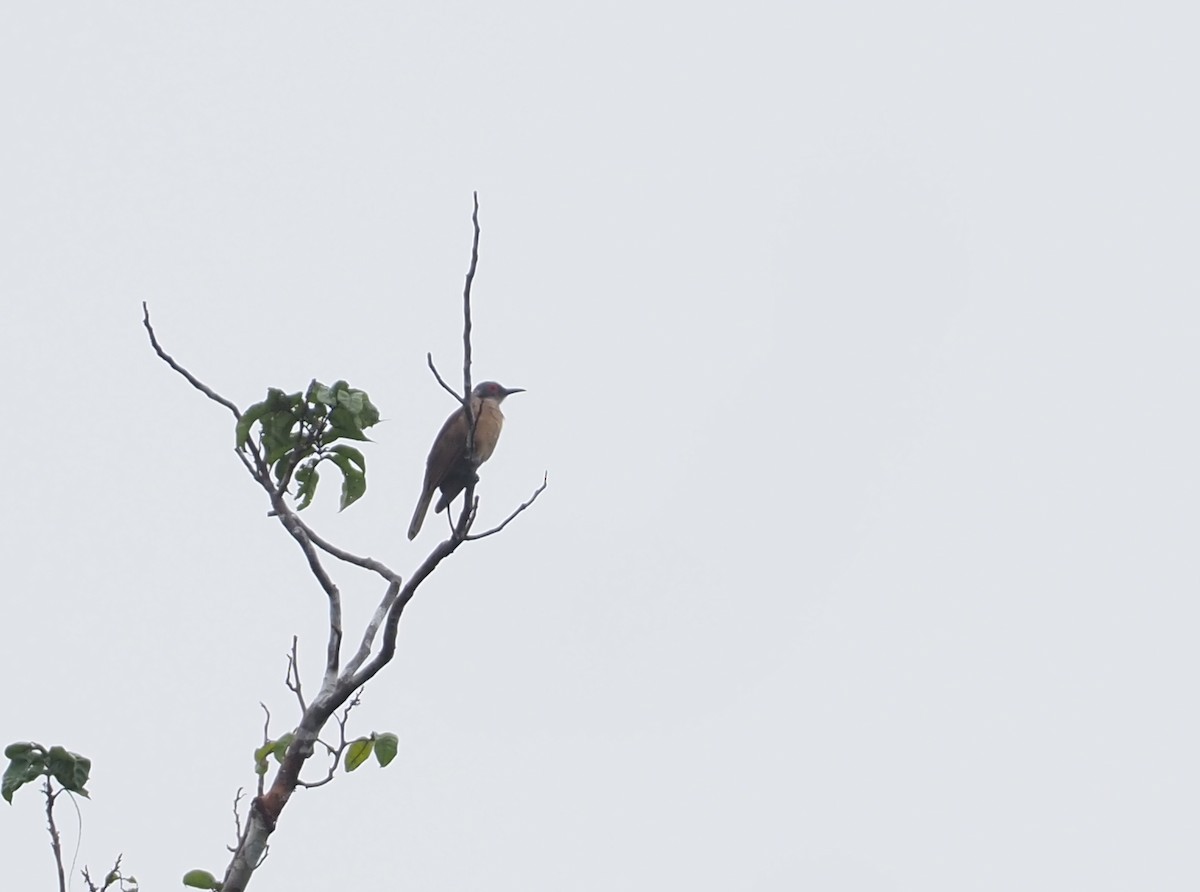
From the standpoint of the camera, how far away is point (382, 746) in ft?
14.9

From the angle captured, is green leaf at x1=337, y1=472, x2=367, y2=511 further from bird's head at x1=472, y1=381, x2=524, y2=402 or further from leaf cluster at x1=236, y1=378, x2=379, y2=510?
bird's head at x1=472, y1=381, x2=524, y2=402

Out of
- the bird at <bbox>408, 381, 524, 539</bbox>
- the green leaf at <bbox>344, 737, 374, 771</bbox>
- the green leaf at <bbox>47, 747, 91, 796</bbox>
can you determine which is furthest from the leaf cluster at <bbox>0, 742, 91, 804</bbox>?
the bird at <bbox>408, 381, 524, 539</bbox>

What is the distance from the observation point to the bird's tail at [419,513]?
9023 mm

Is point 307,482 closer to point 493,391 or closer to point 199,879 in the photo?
point 199,879

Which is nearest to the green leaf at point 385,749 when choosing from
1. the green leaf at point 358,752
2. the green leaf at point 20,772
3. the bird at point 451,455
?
the green leaf at point 358,752

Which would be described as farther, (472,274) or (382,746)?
(382,746)

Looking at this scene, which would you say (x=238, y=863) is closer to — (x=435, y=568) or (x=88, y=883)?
(x=88, y=883)

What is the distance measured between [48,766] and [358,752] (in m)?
0.91

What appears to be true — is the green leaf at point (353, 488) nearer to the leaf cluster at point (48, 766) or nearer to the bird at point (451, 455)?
the leaf cluster at point (48, 766)

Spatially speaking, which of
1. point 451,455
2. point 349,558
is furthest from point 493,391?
point 349,558

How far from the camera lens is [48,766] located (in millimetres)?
4195

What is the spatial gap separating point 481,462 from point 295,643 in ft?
14.8

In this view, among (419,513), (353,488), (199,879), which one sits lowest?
(199,879)

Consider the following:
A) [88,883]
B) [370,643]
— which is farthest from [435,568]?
[88,883]
